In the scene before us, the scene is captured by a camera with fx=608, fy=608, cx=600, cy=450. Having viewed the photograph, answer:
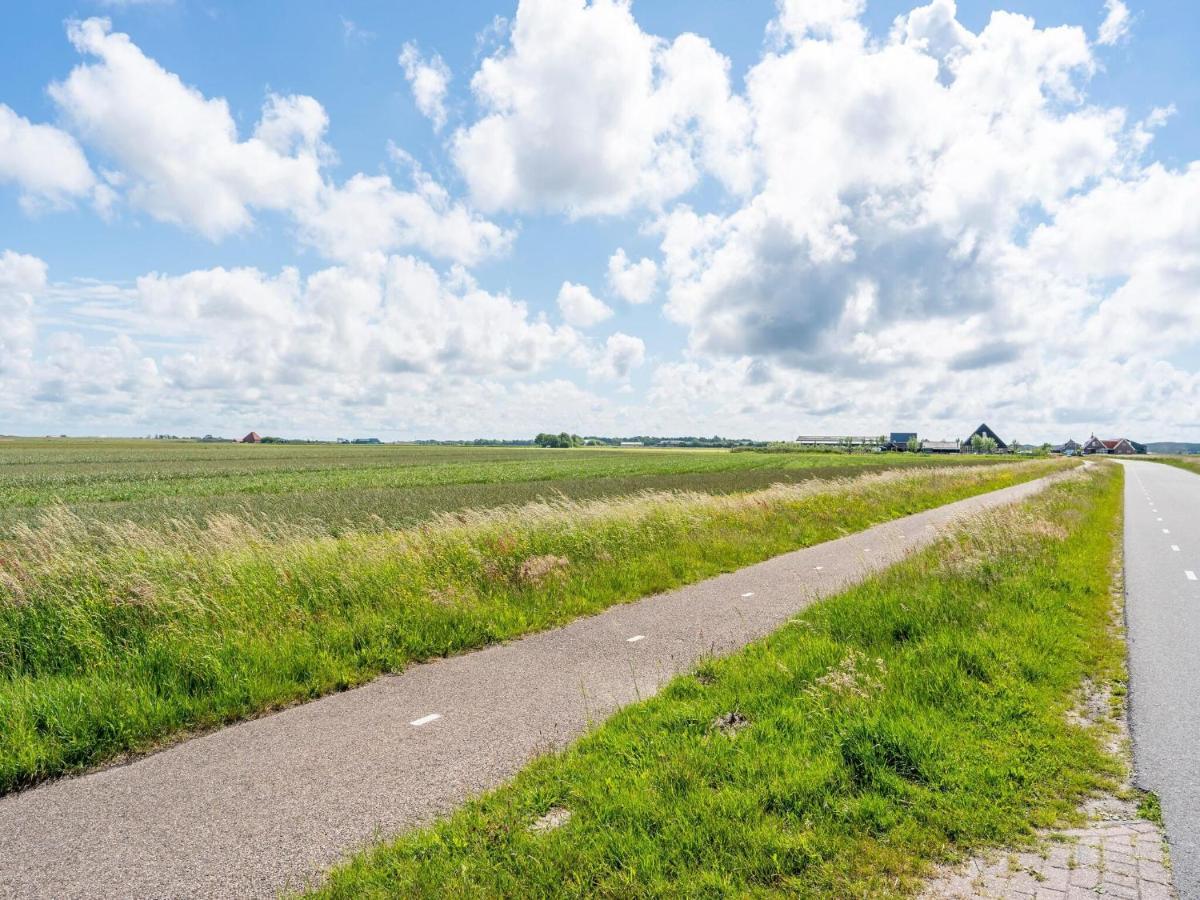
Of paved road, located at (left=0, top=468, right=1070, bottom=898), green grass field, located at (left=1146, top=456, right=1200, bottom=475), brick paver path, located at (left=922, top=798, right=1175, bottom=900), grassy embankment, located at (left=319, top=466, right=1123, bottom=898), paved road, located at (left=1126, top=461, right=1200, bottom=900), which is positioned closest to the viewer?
brick paver path, located at (left=922, top=798, right=1175, bottom=900)

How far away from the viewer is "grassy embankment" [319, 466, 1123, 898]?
355cm

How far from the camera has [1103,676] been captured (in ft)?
22.1

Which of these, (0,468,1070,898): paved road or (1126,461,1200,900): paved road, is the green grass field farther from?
(0,468,1070,898): paved road

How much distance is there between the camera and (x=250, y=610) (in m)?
8.13

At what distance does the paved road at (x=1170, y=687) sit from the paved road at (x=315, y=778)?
3.99 metres

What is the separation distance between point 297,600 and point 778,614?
704 centimetres

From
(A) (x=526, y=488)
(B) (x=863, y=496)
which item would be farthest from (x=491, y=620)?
(A) (x=526, y=488)

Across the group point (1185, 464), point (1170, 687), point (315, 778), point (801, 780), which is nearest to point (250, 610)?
point (315, 778)

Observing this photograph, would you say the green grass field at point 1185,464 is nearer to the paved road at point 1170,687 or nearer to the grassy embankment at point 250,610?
the paved road at point 1170,687

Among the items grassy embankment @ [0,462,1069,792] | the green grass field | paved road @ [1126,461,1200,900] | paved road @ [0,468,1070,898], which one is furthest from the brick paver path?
the green grass field

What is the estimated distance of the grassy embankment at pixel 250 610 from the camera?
18.5 ft

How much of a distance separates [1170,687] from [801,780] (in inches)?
199

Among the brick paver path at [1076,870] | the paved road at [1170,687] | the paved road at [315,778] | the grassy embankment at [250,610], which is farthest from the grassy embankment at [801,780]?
the grassy embankment at [250,610]

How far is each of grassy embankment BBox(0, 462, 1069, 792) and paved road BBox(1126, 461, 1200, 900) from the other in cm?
647
